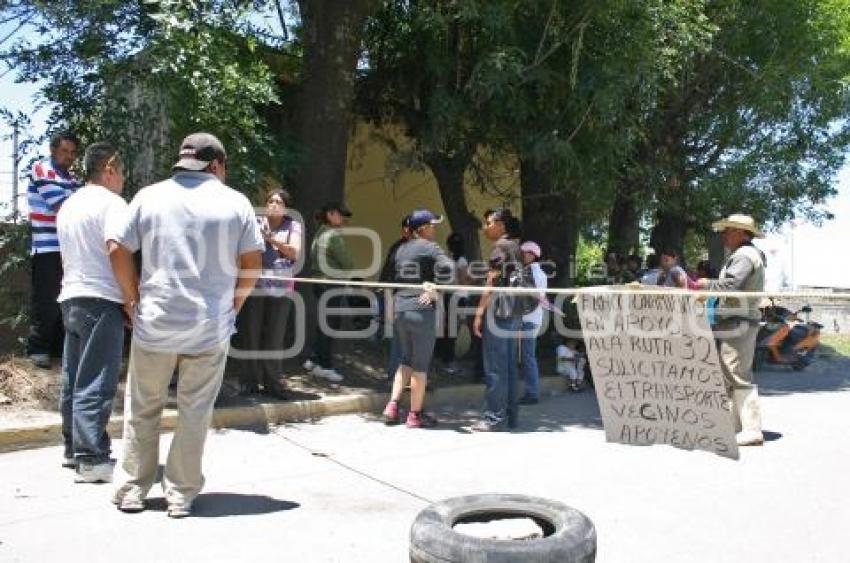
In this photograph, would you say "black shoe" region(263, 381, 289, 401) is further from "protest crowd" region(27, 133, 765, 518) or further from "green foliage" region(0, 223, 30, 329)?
"green foliage" region(0, 223, 30, 329)

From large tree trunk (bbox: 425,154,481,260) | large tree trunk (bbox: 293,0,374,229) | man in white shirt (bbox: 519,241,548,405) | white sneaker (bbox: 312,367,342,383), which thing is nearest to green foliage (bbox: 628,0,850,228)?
large tree trunk (bbox: 425,154,481,260)

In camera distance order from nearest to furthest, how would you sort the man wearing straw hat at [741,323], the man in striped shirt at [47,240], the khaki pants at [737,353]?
the man in striped shirt at [47,240], the man wearing straw hat at [741,323], the khaki pants at [737,353]

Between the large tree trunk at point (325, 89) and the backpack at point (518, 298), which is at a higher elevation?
the large tree trunk at point (325, 89)

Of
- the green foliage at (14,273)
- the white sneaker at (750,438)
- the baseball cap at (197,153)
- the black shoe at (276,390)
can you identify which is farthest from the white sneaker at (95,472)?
the white sneaker at (750,438)

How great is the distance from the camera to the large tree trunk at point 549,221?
11070 millimetres

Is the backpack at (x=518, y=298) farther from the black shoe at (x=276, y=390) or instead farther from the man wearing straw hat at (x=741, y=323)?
the black shoe at (x=276, y=390)

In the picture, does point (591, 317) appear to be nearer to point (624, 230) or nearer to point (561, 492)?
point (561, 492)

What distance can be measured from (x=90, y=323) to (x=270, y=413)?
2423mm

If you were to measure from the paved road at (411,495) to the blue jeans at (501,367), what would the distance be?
26 cm

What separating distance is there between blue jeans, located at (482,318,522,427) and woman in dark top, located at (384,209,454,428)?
0.52 metres

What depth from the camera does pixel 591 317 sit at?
6.40m

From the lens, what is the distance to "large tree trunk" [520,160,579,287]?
11070 mm

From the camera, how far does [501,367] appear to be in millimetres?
7430

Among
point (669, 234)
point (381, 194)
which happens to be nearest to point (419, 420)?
point (381, 194)
